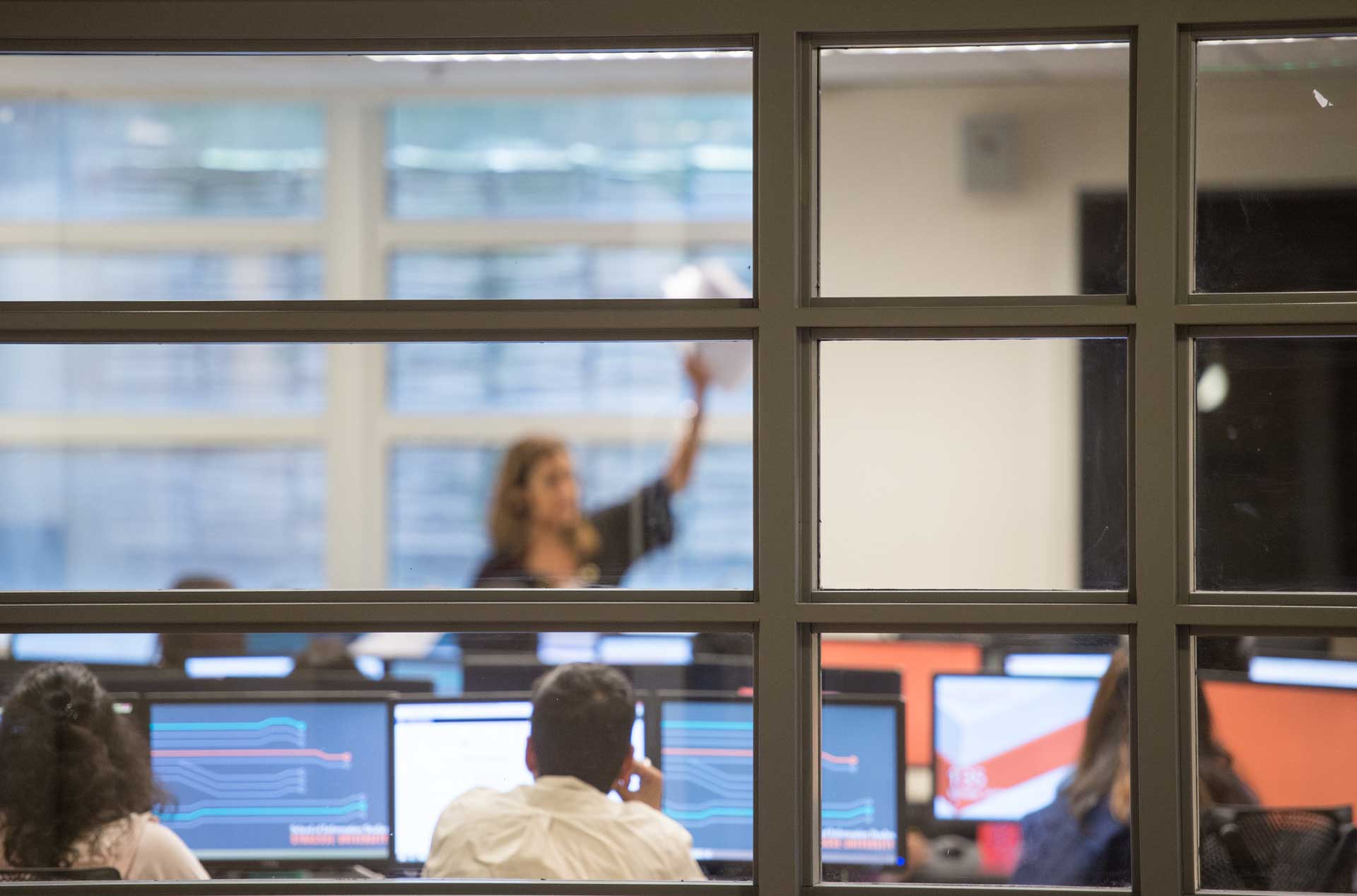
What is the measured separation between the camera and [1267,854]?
1489 mm

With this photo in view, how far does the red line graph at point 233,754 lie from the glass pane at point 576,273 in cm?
61

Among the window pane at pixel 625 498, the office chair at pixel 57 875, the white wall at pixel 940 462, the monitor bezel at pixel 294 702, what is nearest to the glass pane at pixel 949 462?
the white wall at pixel 940 462

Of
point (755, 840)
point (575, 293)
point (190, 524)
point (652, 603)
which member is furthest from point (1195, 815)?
point (190, 524)

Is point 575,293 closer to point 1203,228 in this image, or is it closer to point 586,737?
point 586,737

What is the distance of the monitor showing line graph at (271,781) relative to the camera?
5.13 ft

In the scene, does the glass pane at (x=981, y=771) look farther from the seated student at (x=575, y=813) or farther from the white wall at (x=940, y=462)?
the seated student at (x=575, y=813)

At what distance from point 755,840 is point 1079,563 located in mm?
528

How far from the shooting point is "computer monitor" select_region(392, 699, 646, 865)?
1557 millimetres

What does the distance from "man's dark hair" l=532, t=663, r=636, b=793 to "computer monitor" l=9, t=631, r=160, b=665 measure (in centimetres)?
51

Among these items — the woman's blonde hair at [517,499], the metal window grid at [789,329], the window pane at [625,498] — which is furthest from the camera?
the woman's blonde hair at [517,499]

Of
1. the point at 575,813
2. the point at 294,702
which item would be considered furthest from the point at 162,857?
the point at 575,813

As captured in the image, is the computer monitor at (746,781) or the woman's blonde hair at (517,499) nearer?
the computer monitor at (746,781)

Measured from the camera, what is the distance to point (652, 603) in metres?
1.49

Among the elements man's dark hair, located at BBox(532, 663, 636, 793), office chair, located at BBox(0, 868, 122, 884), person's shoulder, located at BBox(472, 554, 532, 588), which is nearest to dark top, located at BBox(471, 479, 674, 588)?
person's shoulder, located at BBox(472, 554, 532, 588)
